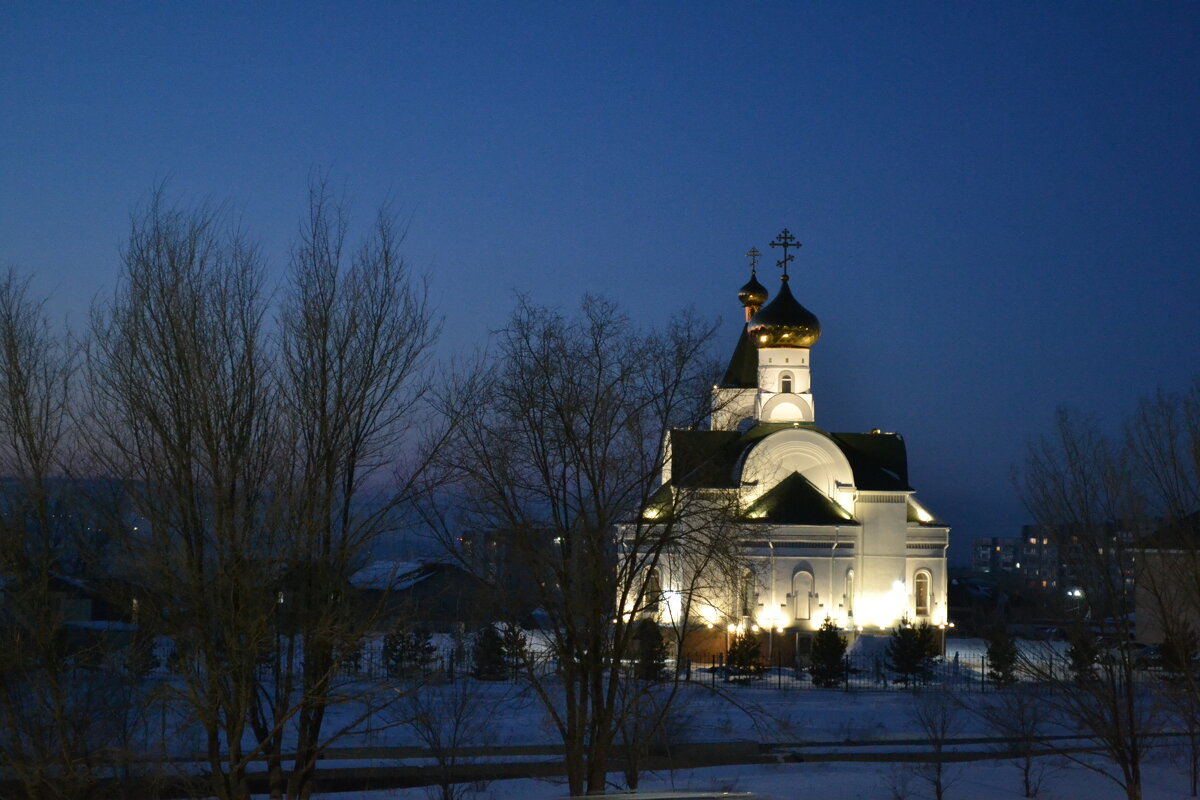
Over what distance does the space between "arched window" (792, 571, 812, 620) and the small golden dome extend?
1826 cm

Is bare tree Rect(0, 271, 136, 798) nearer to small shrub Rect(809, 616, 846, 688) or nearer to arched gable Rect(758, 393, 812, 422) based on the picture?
small shrub Rect(809, 616, 846, 688)

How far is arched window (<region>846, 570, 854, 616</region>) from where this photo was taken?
3897 centimetres

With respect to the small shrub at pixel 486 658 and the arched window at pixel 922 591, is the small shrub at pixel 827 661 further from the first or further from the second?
the arched window at pixel 922 591

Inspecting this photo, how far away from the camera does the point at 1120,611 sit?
16172 mm

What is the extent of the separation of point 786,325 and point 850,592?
33.9 feet

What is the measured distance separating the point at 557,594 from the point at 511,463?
1.79 m

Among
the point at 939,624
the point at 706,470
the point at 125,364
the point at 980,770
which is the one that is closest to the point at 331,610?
the point at 125,364

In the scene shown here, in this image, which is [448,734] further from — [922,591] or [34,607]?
[922,591]

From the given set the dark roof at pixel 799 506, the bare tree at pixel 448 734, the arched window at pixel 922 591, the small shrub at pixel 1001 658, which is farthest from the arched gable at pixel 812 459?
the bare tree at pixel 448 734

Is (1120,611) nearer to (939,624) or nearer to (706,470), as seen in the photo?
(706,470)

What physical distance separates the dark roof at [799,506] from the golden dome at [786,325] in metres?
6.51

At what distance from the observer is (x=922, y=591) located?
42219mm

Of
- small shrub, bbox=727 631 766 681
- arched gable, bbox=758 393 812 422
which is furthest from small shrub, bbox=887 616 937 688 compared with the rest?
arched gable, bbox=758 393 812 422

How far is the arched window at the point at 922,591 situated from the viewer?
41.8 metres
